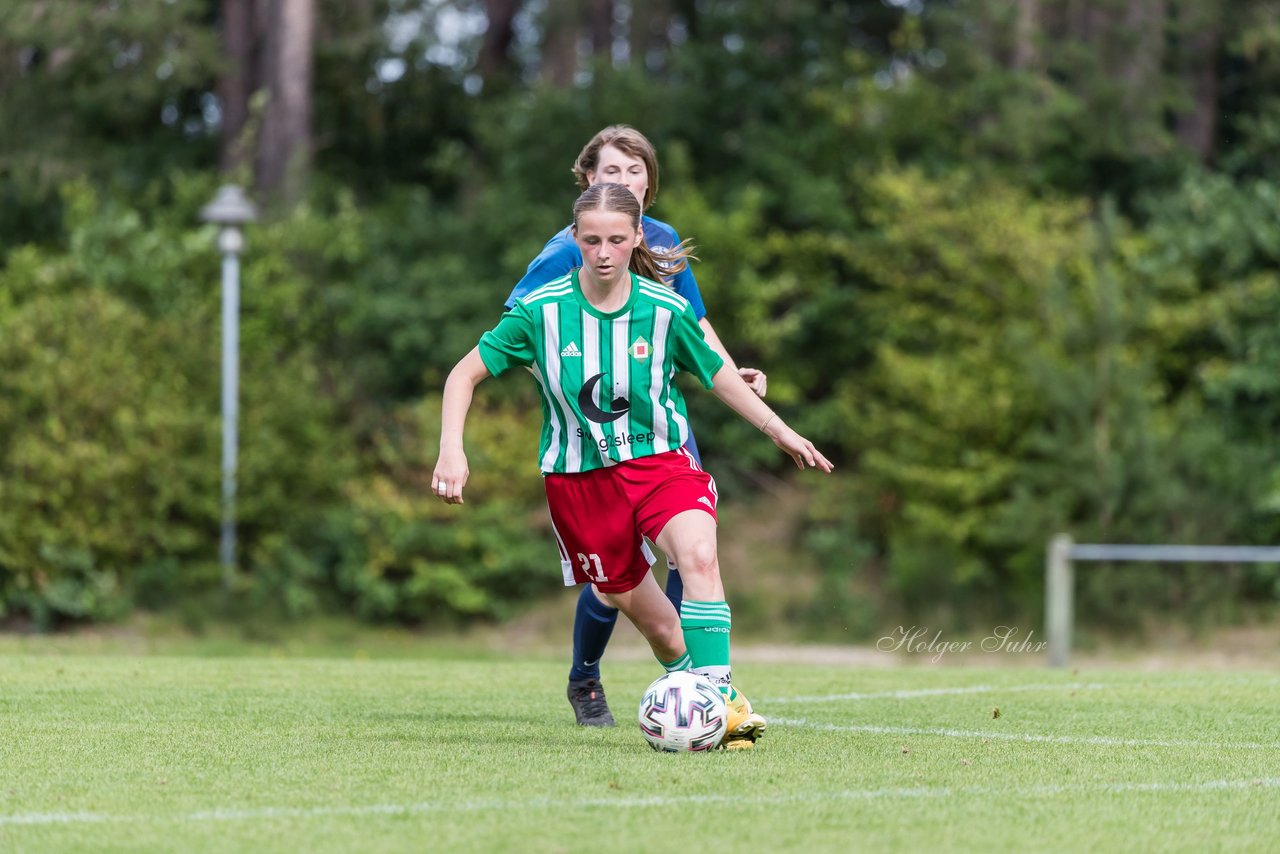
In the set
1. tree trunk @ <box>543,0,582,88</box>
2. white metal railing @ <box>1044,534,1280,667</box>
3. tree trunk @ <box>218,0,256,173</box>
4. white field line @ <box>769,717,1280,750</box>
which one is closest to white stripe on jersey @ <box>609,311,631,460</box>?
white field line @ <box>769,717,1280,750</box>

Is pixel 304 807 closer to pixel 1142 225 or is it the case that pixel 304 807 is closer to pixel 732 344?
pixel 732 344

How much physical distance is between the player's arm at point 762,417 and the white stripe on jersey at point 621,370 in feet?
0.97

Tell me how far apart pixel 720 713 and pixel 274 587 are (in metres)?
13.9

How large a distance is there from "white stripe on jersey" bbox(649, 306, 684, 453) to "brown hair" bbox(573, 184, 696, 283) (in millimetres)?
273

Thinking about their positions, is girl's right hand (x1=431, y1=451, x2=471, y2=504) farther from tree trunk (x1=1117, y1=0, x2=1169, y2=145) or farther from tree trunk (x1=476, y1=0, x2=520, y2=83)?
tree trunk (x1=476, y1=0, x2=520, y2=83)

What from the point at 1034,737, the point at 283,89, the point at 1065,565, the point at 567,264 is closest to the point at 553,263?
the point at 567,264

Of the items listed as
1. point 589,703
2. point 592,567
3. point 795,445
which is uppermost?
point 795,445

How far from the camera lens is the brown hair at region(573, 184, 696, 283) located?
522 cm

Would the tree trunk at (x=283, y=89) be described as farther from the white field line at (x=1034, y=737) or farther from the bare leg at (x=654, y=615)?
the white field line at (x=1034, y=737)

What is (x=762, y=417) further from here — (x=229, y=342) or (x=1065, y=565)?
(x=229, y=342)

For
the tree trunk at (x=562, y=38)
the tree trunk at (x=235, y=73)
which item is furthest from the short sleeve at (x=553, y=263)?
the tree trunk at (x=562, y=38)

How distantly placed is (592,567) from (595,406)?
0.53 m

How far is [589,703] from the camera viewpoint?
5.97 metres

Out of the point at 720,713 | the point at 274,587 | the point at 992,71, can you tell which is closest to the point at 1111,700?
the point at 720,713
